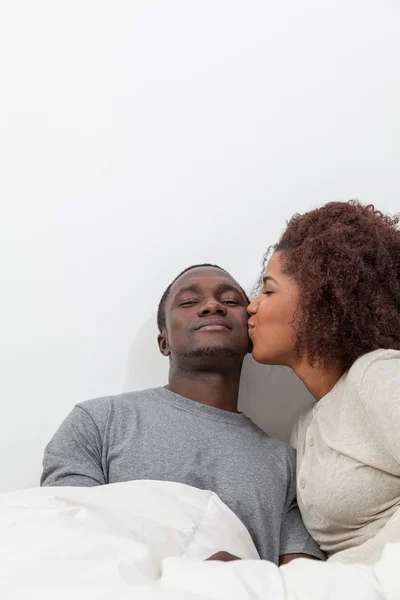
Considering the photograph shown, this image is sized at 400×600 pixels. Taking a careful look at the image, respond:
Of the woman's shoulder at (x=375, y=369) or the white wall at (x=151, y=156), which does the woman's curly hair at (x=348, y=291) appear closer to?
the woman's shoulder at (x=375, y=369)

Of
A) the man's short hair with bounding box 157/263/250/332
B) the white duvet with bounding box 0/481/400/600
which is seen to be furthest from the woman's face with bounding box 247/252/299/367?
the white duvet with bounding box 0/481/400/600

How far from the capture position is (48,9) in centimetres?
177

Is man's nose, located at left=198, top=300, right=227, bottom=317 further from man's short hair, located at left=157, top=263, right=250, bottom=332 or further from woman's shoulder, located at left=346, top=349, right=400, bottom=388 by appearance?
woman's shoulder, located at left=346, top=349, right=400, bottom=388

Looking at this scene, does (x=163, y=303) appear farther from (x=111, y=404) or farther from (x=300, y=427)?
(x=300, y=427)

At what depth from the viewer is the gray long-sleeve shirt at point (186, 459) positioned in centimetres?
117

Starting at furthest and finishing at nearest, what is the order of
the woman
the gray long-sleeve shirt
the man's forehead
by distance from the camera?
the man's forehead, the gray long-sleeve shirt, the woman

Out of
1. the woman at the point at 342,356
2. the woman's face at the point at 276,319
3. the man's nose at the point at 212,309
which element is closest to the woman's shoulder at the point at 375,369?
the woman at the point at 342,356

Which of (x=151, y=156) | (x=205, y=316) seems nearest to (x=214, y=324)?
(x=205, y=316)

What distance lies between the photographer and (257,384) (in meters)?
1.59

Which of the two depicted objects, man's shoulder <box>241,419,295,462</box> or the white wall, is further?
the white wall

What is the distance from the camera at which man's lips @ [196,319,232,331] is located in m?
1.41

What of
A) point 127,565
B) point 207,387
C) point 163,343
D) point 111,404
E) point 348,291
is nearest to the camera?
point 127,565

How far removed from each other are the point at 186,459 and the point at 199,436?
0.07m

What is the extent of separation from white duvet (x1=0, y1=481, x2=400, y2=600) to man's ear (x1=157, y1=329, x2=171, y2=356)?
0.65 m
